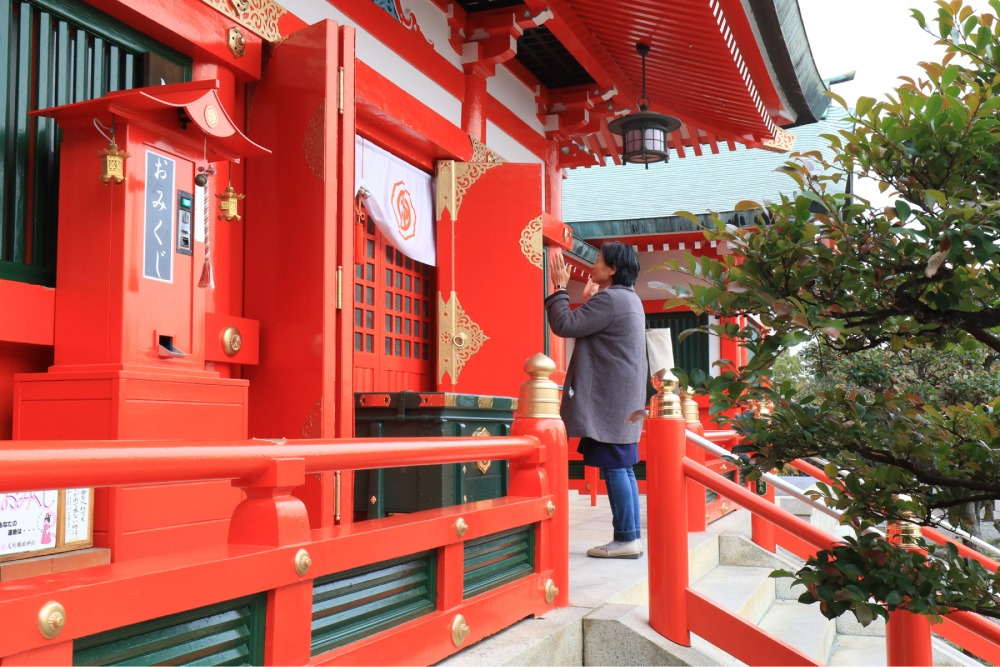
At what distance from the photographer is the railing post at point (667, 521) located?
9.48 feet

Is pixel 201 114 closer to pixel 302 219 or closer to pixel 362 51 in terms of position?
pixel 302 219

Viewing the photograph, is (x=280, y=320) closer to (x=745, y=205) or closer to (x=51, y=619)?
(x=51, y=619)

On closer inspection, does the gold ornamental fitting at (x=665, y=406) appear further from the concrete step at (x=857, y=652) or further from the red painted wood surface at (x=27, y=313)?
the concrete step at (x=857, y=652)

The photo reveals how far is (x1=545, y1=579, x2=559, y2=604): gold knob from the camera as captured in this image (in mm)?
2877

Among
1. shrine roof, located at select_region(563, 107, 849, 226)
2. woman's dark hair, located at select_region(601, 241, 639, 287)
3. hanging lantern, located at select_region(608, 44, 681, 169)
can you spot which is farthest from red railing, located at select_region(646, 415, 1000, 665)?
shrine roof, located at select_region(563, 107, 849, 226)

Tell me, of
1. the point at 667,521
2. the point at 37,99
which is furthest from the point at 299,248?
the point at 667,521

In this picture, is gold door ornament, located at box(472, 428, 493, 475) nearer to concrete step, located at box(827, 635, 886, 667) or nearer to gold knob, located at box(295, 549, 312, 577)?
concrete step, located at box(827, 635, 886, 667)

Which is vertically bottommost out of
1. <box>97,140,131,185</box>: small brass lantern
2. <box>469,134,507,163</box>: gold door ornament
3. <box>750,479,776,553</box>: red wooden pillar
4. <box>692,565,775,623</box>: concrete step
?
<box>692,565,775,623</box>: concrete step

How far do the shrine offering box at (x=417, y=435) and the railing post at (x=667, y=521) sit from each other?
1428mm

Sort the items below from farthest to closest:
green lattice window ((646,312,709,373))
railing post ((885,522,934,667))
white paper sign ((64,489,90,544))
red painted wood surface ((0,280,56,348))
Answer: green lattice window ((646,312,709,373)) → red painted wood surface ((0,280,56,348)) → white paper sign ((64,489,90,544)) → railing post ((885,522,934,667))

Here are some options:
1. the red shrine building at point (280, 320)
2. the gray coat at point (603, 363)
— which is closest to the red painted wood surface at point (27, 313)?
the red shrine building at point (280, 320)

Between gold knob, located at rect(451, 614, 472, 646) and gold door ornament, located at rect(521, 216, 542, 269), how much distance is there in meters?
3.54

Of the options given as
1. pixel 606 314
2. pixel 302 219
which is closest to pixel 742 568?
pixel 606 314

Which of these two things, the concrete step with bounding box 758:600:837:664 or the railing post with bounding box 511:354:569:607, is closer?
the railing post with bounding box 511:354:569:607
